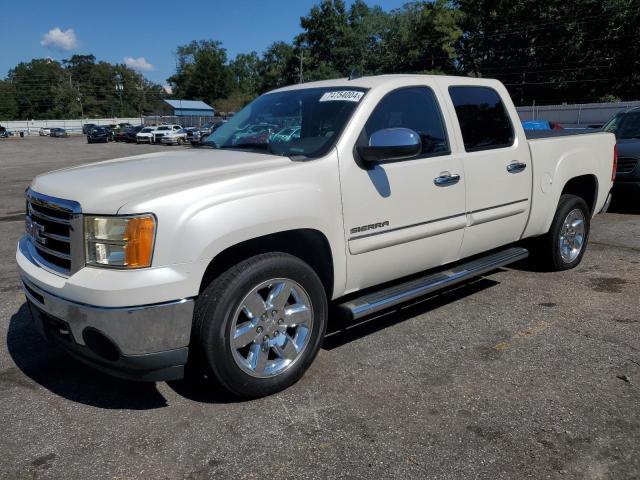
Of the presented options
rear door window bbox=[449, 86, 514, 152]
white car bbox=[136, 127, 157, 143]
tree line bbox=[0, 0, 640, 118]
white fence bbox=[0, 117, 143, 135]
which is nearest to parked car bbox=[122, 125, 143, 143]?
white car bbox=[136, 127, 157, 143]

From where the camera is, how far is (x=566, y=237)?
5676mm

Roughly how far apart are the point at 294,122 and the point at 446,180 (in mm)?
1187

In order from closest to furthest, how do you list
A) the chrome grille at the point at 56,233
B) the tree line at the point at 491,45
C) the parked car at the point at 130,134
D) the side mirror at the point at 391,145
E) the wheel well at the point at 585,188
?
1. the chrome grille at the point at 56,233
2. the side mirror at the point at 391,145
3. the wheel well at the point at 585,188
4. the tree line at the point at 491,45
5. the parked car at the point at 130,134

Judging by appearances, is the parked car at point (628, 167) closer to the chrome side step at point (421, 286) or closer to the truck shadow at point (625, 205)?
the truck shadow at point (625, 205)

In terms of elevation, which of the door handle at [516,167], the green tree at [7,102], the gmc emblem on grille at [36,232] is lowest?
the gmc emblem on grille at [36,232]

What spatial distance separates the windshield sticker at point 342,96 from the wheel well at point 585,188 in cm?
298

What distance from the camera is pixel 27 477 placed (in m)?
2.58

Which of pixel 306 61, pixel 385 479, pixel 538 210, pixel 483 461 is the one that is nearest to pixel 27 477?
pixel 385 479

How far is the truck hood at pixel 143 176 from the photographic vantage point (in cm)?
286

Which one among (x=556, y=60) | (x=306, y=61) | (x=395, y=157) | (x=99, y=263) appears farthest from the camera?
(x=306, y=61)

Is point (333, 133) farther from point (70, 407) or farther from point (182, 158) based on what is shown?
point (70, 407)

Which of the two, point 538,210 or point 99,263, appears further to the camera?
point 538,210

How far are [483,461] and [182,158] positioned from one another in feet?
8.55

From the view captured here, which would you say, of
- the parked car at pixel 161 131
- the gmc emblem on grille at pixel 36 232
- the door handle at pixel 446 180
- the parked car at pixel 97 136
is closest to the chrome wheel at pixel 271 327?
the gmc emblem on grille at pixel 36 232
